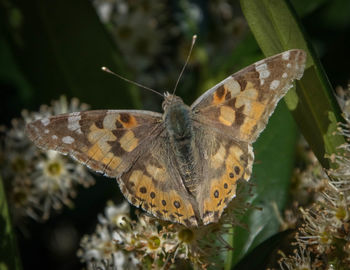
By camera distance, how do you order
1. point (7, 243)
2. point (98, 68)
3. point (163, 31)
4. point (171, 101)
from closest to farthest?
point (7, 243) → point (171, 101) → point (98, 68) → point (163, 31)

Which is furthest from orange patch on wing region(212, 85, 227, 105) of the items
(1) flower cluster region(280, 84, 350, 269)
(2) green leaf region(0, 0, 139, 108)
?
(2) green leaf region(0, 0, 139, 108)

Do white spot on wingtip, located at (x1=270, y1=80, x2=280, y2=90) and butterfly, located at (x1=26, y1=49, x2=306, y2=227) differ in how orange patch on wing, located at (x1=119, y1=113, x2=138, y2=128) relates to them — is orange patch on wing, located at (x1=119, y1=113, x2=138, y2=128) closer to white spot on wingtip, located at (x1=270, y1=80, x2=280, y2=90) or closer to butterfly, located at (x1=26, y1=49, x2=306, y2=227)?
butterfly, located at (x1=26, y1=49, x2=306, y2=227)

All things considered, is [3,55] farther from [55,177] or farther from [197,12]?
[197,12]

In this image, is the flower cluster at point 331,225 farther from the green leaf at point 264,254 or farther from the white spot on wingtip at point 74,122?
the white spot on wingtip at point 74,122

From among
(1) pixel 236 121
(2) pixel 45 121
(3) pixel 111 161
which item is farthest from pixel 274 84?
(2) pixel 45 121

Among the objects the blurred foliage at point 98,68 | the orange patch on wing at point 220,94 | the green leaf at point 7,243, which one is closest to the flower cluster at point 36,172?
the blurred foliage at point 98,68

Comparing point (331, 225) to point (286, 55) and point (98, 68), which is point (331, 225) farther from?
point (98, 68)

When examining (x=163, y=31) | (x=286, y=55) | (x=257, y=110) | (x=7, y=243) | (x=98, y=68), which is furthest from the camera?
(x=163, y=31)

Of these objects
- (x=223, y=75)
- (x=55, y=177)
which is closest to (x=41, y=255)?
(x=55, y=177)

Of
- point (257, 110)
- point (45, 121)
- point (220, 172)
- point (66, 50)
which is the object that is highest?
point (66, 50)
